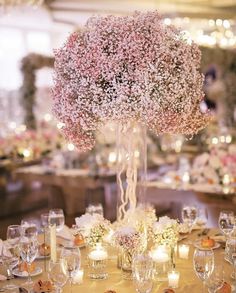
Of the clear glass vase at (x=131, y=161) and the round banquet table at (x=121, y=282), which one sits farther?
the clear glass vase at (x=131, y=161)

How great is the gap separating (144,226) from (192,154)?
15.4 ft

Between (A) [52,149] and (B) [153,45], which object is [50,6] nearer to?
(A) [52,149]

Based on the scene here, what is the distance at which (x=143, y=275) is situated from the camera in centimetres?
209

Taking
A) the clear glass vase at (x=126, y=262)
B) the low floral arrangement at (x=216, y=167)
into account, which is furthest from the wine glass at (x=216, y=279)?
the low floral arrangement at (x=216, y=167)

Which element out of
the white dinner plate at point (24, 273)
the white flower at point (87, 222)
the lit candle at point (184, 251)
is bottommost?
the white dinner plate at point (24, 273)

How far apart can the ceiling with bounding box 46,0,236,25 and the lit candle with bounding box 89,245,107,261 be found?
8.89 meters

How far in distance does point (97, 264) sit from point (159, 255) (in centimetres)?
29

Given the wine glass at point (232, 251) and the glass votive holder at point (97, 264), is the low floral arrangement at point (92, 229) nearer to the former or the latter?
the glass votive holder at point (97, 264)

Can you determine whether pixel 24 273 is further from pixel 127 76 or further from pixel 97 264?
pixel 127 76

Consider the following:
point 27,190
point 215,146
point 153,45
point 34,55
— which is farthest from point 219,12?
point 153,45

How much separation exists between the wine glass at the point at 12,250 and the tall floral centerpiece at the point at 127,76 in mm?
511

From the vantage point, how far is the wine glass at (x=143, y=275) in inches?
82.0

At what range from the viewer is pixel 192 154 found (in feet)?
23.5

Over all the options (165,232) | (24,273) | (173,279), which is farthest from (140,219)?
(24,273)
